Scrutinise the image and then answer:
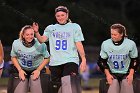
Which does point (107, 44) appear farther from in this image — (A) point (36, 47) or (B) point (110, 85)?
(A) point (36, 47)

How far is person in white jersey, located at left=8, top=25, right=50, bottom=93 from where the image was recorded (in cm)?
733

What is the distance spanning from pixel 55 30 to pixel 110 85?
3.95 feet

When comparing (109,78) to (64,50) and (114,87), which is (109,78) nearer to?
(114,87)

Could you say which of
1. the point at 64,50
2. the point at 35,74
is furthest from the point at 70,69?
the point at 35,74

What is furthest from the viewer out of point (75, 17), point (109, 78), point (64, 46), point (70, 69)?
point (75, 17)

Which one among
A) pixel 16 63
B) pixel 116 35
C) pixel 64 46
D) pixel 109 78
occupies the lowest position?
pixel 109 78

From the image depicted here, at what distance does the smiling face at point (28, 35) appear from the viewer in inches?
287

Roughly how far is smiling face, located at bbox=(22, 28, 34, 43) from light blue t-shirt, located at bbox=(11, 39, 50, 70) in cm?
16

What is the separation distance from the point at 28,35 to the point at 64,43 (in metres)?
0.58

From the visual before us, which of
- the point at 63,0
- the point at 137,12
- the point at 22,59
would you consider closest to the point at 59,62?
the point at 22,59

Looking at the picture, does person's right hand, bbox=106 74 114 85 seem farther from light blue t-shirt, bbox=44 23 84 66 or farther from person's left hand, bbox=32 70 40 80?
person's left hand, bbox=32 70 40 80

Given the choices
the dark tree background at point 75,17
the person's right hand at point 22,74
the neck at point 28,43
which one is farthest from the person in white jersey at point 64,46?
the dark tree background at point 75,17

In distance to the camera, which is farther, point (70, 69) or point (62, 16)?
point (62, 16)

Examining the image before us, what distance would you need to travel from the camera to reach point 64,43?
721cm
